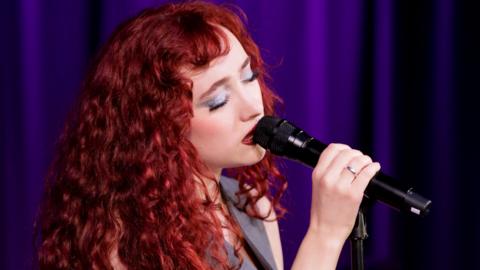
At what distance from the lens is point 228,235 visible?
1214 millimetres

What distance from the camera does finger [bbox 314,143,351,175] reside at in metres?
0.88

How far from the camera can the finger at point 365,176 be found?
86 cm

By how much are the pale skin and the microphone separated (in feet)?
0.06

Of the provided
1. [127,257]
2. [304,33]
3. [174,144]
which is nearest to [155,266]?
[127,257]

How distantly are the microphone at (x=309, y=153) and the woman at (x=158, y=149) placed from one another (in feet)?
0.17

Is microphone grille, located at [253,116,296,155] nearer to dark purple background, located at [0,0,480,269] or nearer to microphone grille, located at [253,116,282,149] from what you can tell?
microphone grille, located at [253,116,282,149]

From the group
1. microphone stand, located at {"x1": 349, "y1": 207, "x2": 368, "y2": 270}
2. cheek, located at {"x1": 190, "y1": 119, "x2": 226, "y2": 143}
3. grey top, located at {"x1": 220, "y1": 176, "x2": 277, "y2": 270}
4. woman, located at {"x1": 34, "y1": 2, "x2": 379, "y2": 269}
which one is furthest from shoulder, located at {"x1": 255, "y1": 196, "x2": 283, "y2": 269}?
microphone stand, located at {"x1": 349, "y1": 207, "x2": 368, "y2": 270}

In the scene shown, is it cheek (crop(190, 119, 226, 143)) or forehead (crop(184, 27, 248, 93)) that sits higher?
forehead (crop(184, 27, 248, 93))

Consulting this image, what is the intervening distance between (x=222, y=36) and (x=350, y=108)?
2.49ft

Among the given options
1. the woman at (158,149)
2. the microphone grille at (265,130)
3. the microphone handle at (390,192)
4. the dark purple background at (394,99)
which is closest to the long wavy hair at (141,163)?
the woman at (158,149)

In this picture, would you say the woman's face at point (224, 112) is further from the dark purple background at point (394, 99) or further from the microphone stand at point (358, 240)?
the dark purple background at point (394, 99)

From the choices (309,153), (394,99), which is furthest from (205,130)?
(394,99)

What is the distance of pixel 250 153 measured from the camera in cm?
104

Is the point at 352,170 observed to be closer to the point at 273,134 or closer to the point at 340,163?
the point at 340,163
